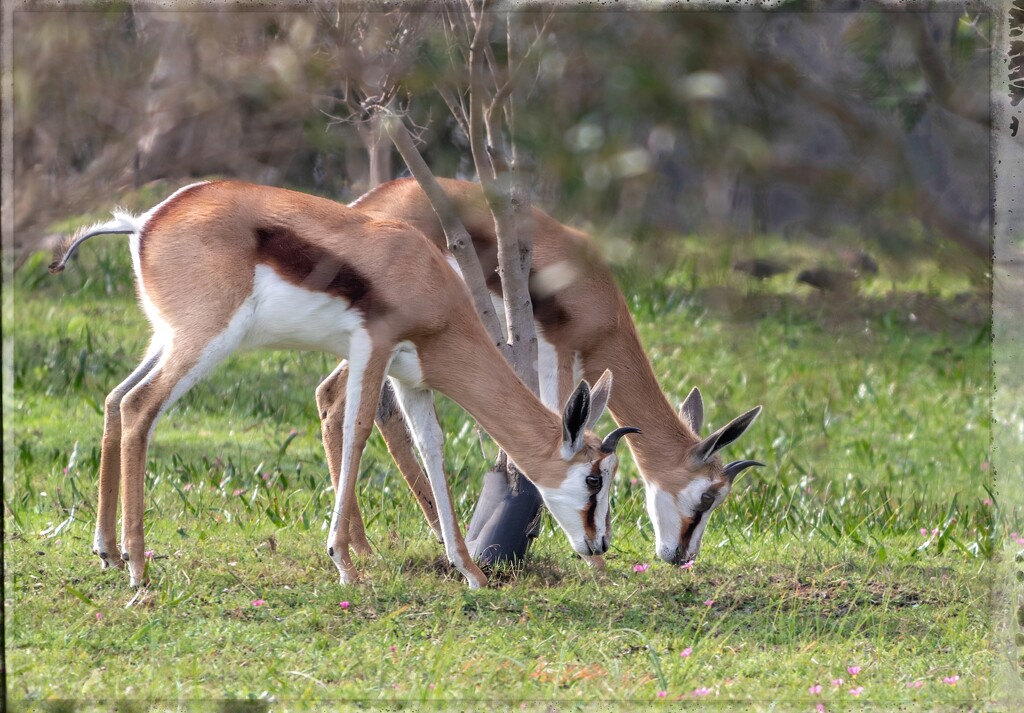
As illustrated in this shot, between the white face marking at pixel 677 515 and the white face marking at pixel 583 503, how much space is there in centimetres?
46

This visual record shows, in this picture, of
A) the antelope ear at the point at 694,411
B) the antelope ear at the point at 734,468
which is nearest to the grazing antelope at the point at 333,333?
the antelope ear at the point at 734,468

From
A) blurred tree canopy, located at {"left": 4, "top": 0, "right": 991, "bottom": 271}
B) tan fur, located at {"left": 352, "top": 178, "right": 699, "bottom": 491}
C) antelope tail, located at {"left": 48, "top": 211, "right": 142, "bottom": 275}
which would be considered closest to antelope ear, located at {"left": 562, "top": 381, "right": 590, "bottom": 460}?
tan fur, located at {"left": 352, "top": 178, "right": 699, "bottom": 491}

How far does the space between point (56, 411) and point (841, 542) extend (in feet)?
15.4

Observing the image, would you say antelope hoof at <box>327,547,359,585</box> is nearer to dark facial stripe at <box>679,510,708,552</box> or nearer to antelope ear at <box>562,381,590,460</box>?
antelope ear at <box>562,381,590,460</box>

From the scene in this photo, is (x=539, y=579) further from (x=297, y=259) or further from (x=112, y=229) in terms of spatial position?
(x=112, y=229)

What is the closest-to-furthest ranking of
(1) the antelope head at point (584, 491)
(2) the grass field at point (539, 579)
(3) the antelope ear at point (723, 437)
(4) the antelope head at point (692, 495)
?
(2) the grass field at point (539, 579) → (1) the antelope head at point (584, 491) → (3) the antelope ear at point (723, 437) → (4) the antelope head at point (692, 495)

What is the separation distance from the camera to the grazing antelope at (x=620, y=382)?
5117 millimetres

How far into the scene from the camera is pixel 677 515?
515 cm

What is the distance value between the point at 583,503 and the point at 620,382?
1253 mm

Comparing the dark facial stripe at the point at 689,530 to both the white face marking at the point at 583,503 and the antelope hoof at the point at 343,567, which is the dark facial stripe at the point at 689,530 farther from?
the antelope hoof at the point at 343,567

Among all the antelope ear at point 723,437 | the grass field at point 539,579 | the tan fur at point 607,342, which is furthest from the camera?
the tan fur at point 607,342

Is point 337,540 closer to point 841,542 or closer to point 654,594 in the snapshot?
point 654,594

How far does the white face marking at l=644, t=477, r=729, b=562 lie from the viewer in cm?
505

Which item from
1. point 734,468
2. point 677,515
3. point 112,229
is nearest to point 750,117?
point 112,229
